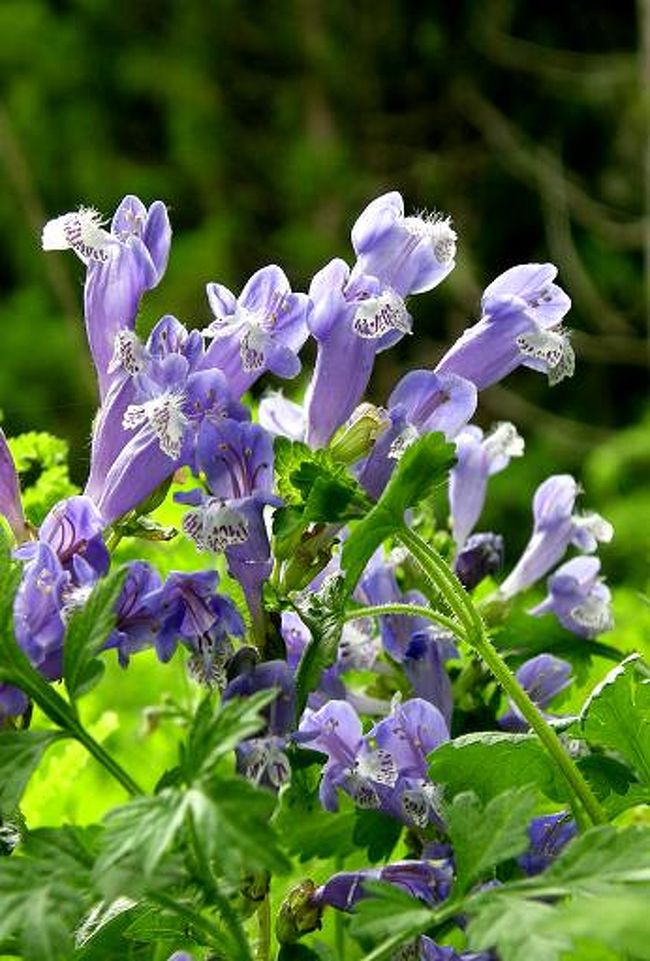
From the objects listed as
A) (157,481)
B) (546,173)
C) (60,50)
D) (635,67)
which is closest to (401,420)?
(157,481)

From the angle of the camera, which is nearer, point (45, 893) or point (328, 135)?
point (45, 893)

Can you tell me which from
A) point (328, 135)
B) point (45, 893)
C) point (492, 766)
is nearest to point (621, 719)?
point (492, 766)

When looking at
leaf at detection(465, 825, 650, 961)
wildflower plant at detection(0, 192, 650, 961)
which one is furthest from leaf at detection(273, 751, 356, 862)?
leaf at detection(465, 825, 650, 961)

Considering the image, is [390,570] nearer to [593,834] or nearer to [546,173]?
[593,834]

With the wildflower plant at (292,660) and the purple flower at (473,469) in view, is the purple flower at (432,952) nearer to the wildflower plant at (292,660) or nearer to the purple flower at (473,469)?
the wildflower plant at (292,660)

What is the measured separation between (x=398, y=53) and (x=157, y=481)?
16.7ft

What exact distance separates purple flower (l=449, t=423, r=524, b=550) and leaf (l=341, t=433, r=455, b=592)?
19 centimetres

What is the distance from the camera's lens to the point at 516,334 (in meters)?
0.43

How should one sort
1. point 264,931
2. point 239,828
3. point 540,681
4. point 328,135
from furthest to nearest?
point 328,135 → point 540,681 → point 264,931 → point 239,828

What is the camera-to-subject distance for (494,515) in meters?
4.22

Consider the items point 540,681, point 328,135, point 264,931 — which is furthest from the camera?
point 328,135

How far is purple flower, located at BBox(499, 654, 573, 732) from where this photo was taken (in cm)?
48

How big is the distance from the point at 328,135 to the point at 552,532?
15.6 feet

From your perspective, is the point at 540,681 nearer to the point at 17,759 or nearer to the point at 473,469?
the point at 473,469
